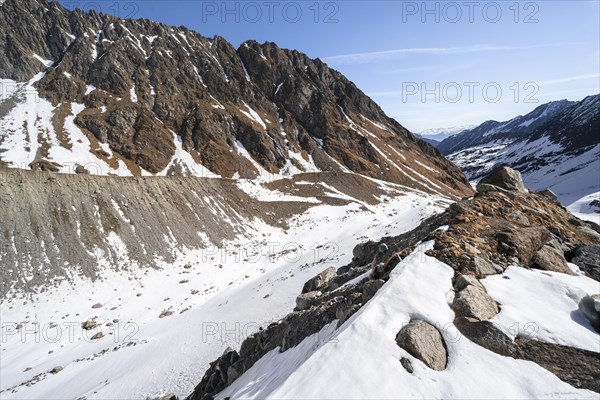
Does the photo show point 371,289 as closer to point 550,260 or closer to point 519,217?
point 550,260

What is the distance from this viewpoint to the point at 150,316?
2914 centimetres

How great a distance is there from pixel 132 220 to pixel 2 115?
50.9m

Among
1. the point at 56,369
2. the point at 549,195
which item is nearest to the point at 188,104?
the point at 56,369

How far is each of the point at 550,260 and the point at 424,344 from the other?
21.3 ft

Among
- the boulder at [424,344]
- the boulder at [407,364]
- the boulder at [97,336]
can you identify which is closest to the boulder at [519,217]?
the boulder at [424,344]

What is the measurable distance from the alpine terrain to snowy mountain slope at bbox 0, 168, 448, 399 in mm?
192

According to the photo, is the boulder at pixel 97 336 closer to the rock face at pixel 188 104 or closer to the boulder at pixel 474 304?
the boulder at pixel 474 304

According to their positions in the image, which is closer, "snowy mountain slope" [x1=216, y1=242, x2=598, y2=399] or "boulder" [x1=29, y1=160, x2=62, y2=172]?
"snowy mountain slope" [x1=216, y1=242, x2=598, y2=399]

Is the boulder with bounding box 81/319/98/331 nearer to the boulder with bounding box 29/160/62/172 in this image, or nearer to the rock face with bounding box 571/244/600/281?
the boulder with bounding box 29/160/62/172

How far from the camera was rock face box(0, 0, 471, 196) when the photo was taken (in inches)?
2982

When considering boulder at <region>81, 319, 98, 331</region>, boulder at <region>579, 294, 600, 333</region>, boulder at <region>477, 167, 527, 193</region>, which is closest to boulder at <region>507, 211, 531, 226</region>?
boulder at <region>477, 167, 527, 193</region>

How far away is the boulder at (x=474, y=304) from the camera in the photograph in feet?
24.0

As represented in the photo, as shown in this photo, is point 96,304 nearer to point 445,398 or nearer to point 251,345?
point 251,345

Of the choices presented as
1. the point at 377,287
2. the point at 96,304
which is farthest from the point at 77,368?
the point at 377,287
